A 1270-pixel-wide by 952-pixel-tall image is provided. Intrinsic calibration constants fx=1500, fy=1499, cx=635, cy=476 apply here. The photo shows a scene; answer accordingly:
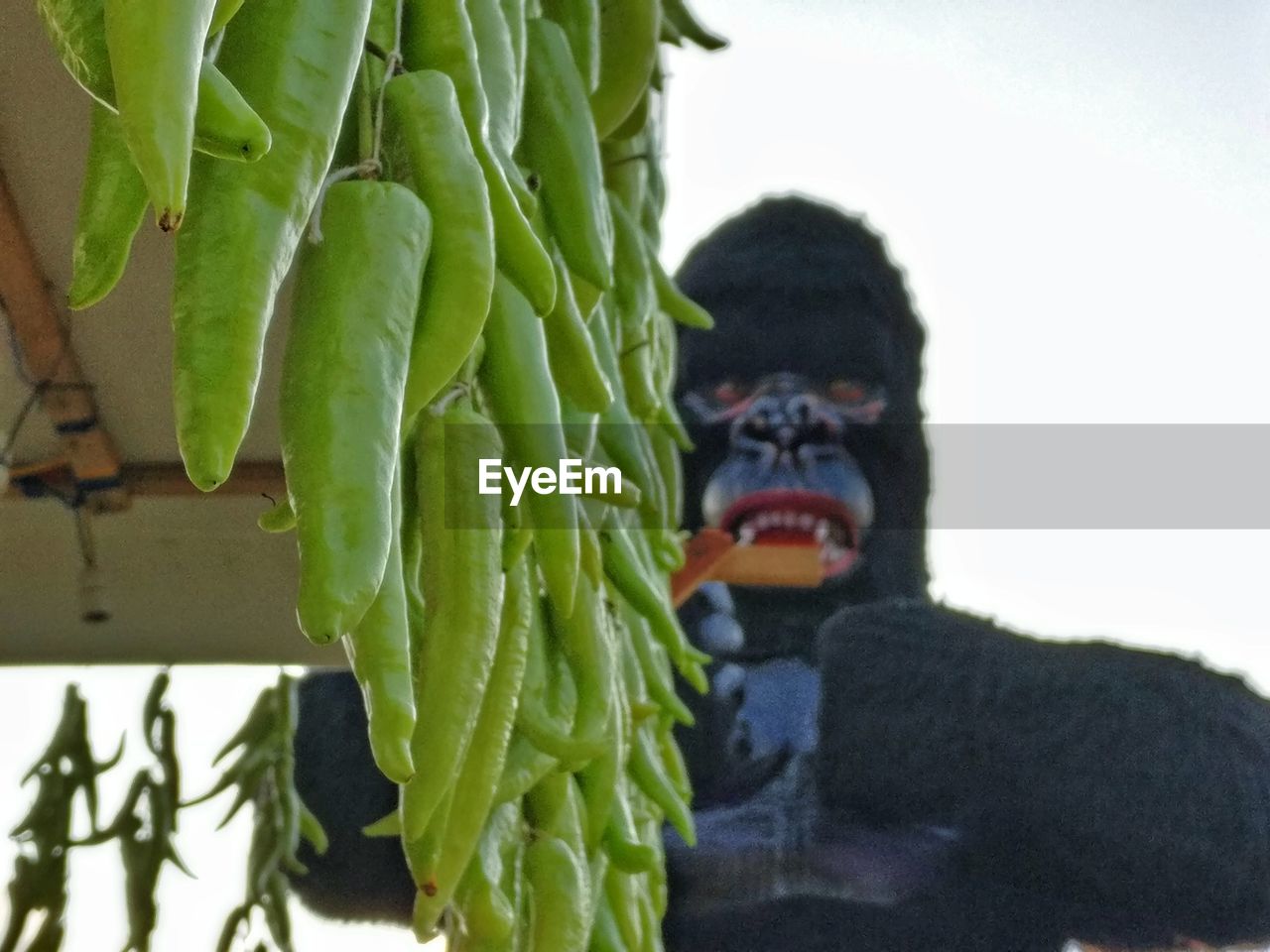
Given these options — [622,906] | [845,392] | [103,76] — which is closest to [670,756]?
[622,906]

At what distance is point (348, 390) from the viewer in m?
0.30

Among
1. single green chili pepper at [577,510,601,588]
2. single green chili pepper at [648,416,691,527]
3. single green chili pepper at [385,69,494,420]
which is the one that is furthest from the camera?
single green chili pepper at [648,416,691,527]

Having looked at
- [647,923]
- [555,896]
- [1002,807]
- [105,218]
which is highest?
[105,218]

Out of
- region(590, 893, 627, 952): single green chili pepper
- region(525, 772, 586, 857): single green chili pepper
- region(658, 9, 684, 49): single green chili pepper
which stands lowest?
region(590, 893, 627, 952): single green chili pepper

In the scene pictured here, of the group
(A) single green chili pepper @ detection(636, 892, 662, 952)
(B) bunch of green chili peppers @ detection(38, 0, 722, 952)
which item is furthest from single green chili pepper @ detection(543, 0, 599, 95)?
(A) single green chili pepper @ detection(636, 892, 662, 952)

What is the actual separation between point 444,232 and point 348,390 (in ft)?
0.20

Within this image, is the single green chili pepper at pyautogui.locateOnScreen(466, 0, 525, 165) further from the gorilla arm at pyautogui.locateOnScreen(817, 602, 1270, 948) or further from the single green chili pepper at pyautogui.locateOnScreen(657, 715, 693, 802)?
the gorilla arm at pyautogui.locateOnScreen(817, 602, 1270, 948)

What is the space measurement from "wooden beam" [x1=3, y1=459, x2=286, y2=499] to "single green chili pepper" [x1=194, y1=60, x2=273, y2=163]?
614mm

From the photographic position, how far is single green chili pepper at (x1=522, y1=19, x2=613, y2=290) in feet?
1.82

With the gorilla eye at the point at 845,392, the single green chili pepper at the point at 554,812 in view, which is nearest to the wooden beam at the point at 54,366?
the single green chili pepper at the point at 554,812

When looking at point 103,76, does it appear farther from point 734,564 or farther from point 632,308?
point 734,564

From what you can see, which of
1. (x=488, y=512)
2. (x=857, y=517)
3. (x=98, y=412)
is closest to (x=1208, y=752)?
(x=857, y=517)

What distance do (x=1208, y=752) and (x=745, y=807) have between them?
0.84 m

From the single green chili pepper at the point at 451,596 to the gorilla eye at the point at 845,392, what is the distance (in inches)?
105
